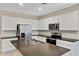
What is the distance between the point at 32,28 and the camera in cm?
332

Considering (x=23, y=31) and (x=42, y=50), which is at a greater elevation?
(x=23, y=31)

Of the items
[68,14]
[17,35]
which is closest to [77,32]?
[68,14]

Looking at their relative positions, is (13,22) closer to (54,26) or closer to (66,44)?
(54,26)

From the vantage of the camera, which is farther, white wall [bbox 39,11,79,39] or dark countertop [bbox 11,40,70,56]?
white wall [bbox 39,11,79,39]

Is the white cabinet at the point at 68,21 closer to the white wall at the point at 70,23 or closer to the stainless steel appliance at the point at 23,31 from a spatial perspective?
the white wall at the point at 70,23

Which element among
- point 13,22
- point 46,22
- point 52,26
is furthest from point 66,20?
point 13,22

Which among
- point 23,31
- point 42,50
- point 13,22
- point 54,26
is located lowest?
point 42,50

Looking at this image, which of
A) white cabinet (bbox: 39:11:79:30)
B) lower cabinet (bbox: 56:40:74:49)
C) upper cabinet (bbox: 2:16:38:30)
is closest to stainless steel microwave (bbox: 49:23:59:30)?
white cabinet (bbox: 39:11:79:30)

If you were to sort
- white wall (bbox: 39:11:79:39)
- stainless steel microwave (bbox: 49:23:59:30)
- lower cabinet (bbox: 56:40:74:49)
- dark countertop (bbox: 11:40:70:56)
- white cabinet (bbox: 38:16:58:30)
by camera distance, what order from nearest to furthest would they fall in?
dark countertop (bbox: 11:40:70:56)
lower cabinet (bbox: 56:40:74:49)
white wall (bbox: 39:11:79:39)
stainless steel microwave (bbox: 49:23:59:30)
white cabinet (bbox: 38:16:58:30)

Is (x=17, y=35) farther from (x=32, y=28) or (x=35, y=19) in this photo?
(x=35, y=19)

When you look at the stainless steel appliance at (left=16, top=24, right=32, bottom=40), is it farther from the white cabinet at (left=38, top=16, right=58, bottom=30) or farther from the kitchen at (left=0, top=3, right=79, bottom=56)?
the white cabinet at (left=38, top=16, right=58, bottom=30)

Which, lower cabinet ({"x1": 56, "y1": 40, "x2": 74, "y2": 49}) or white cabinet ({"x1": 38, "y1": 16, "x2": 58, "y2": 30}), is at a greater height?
white cabinet ({"x1": 38, "y1": 16, "x2": 58, "y2": 30})

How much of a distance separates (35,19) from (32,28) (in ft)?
1.11

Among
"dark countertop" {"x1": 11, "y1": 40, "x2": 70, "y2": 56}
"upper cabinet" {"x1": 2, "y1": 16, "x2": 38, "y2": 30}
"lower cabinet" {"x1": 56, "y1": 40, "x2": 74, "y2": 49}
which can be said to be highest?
"upper cabinet" {"x1": 2, "y1": 16, "x2": 38, "y2": 30}
